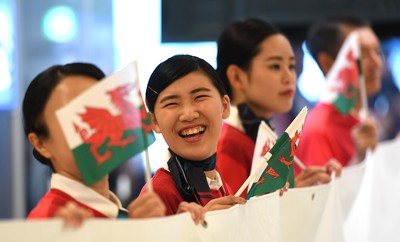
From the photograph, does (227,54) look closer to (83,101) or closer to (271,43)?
(271,43)

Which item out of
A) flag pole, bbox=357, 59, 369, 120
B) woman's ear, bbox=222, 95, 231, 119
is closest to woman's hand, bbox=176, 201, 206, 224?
woman's ear, bbox=222, 95, 231, 119

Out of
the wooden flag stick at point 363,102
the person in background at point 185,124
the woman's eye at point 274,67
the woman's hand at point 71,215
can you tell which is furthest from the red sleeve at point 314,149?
the woman's hand at point 71,215

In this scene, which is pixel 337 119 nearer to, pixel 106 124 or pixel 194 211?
pixel 194 211

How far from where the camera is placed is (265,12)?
6.85 metres

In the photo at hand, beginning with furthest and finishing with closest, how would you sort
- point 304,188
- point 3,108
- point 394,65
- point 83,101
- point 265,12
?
point 394,65
point 265,12
point 3,108
point 304,188
point 83,101

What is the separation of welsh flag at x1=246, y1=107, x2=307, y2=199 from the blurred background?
12.1 ft

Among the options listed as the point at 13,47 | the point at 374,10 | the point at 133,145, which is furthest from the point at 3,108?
the point at 133,145

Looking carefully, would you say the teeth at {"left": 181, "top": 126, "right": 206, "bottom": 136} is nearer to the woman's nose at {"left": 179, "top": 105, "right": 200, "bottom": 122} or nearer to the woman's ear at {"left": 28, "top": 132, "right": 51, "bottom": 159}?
the woman's nose at {"left": 179, "top": 105, "right": 200, "bottom": 122}

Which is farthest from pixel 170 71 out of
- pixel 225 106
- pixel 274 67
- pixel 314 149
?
pixel 314 149

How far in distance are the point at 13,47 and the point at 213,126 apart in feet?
12.1

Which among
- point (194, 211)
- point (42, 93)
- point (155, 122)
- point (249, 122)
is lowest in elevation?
point (249, 122)

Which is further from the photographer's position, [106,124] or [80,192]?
[80,192]

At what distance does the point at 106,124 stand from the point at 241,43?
4.58ft

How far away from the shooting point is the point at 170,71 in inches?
101
